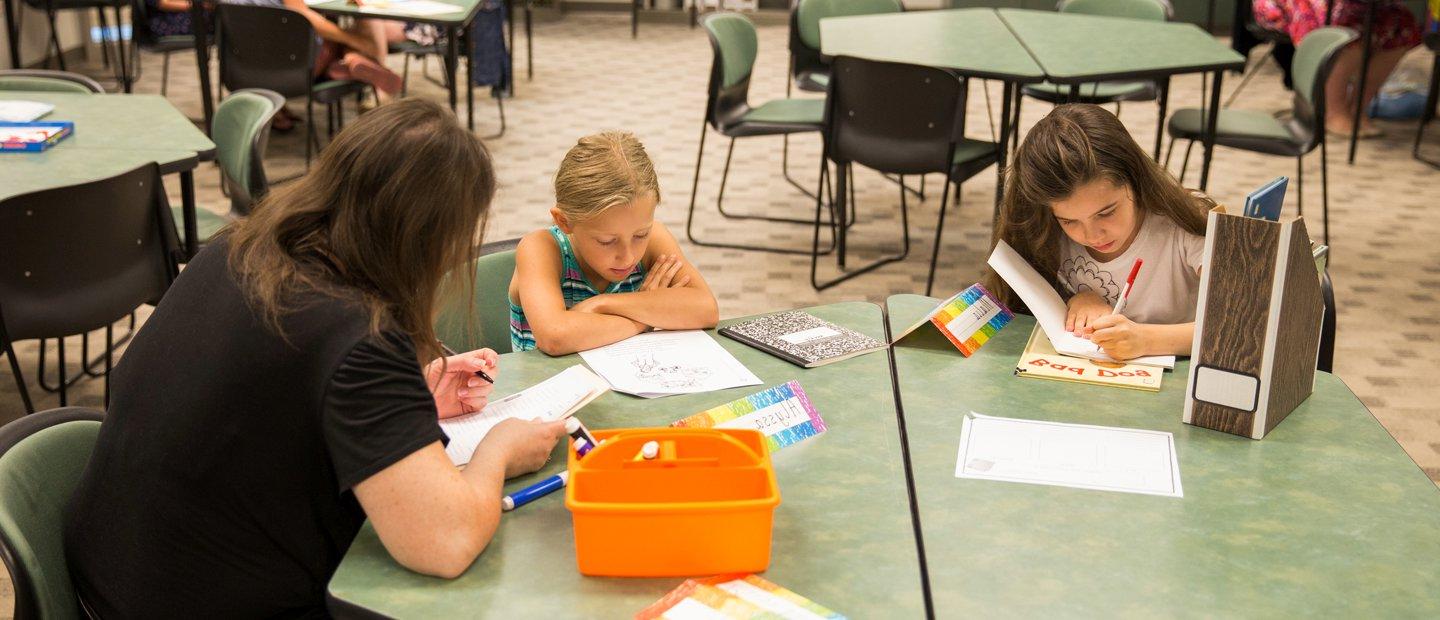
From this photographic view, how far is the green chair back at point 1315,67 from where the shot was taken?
425cm

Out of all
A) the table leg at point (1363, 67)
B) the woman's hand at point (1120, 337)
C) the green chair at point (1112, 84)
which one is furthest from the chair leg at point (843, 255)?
the table leg at point (1363, 67)

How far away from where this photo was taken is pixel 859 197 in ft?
18.1

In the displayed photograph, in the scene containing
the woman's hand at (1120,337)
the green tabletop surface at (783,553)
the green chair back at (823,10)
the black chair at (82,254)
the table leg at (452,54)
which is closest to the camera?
the green tabletop surface at (783,553)

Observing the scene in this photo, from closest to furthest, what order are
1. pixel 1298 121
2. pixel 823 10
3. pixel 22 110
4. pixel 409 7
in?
pixel 22 110 → pixel 1298 121 → pixel 409 7 → pixel 823 10

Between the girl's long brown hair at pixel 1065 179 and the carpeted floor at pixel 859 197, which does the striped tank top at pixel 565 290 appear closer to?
the girl's long brown hair at pixel 1065 179

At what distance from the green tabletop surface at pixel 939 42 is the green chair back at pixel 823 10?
40 cm

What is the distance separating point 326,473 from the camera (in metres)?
1.43

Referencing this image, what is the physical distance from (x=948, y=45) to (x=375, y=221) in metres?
3.29

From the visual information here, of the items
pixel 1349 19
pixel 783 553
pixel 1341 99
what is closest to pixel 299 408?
pixel 783 553

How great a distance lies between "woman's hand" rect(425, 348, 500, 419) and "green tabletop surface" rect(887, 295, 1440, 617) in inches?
24.3

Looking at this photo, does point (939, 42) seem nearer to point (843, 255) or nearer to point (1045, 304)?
point (843, 255)

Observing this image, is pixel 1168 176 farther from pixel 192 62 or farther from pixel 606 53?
pixel 192 62

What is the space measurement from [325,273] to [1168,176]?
1539 millimetres

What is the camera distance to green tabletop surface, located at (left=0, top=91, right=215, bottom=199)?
289cm
